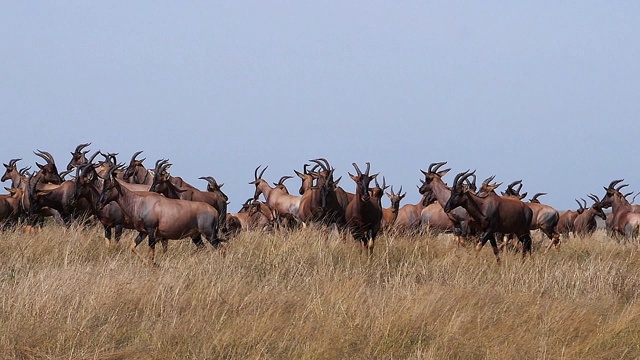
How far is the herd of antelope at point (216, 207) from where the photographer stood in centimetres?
1588

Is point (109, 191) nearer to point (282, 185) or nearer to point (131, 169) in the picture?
point (131, 169)

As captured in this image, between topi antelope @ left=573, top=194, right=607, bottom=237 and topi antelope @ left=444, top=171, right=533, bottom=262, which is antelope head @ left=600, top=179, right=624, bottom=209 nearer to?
topi antelope @ left=573, top=194, right=607, bottom=237

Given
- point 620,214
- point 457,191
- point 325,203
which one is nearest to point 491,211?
point 457,191

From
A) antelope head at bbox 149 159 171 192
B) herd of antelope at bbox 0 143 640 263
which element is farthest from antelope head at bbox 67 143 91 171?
antelope head at bbox 149 159 171 192

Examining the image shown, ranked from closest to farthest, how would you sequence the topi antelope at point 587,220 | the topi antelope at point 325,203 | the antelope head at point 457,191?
the antelope head at point 457,191 < the topi antelope at point 325,203 < the topi antelope at point 587,220

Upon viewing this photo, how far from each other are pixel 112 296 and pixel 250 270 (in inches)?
143

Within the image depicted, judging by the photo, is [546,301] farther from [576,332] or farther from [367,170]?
[367,170]

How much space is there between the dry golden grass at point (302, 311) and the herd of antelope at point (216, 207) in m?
1.38

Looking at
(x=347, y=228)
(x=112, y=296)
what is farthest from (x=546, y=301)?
(x=347, y=228)

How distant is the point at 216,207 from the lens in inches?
846

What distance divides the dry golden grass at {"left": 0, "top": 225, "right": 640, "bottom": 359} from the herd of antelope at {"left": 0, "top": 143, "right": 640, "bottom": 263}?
1.38 meters

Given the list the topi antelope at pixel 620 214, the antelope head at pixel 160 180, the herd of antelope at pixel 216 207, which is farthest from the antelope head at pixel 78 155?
the topi antelope at pixel 620 214

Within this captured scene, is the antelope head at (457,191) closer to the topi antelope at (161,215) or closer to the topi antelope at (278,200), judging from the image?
the topi antelope at (161,215)

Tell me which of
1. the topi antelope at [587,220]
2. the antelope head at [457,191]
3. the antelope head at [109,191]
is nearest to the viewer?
the antelope head at [109,191]
